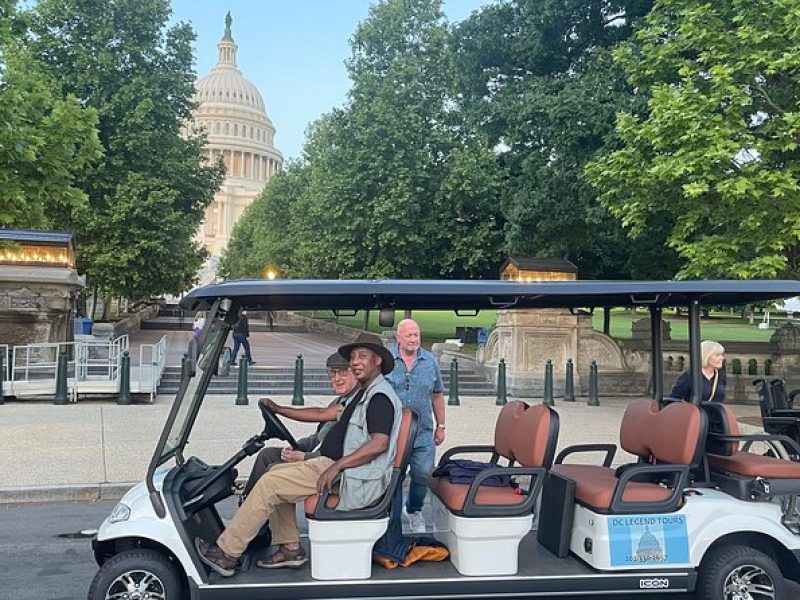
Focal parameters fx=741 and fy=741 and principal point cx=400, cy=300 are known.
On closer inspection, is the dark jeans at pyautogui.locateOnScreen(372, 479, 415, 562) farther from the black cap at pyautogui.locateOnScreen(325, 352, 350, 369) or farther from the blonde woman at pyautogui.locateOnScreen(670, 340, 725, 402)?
the blonde woman at pyautogui.locateOnScreen(670, 340, 725, 402)

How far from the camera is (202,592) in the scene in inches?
161

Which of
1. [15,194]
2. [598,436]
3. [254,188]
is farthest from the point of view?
[254,188]

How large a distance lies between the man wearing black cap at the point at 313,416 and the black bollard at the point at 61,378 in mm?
9484

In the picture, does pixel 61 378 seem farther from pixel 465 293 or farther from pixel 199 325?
pixel 465 293

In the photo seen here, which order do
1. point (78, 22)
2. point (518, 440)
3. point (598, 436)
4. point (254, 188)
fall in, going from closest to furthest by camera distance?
point (518, 440)
point (598, 436)
point (78, 22)
point (254, 188)

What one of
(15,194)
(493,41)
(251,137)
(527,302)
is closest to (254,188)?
(251,137)

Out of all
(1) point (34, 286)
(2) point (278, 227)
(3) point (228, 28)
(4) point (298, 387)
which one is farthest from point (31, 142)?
(3) point (228, 28)

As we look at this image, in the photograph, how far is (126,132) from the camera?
2677cm

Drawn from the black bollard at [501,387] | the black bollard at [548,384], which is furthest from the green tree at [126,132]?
the black bollard at [548,384]

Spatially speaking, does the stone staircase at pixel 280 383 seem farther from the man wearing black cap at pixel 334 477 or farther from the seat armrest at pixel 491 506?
the seat armrest at pixel 491 506

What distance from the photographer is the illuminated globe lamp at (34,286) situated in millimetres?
15820

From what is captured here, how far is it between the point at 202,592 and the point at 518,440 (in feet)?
7.38

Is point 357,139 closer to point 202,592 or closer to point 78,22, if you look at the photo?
point 78,22

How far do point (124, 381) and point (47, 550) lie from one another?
8061 mm
